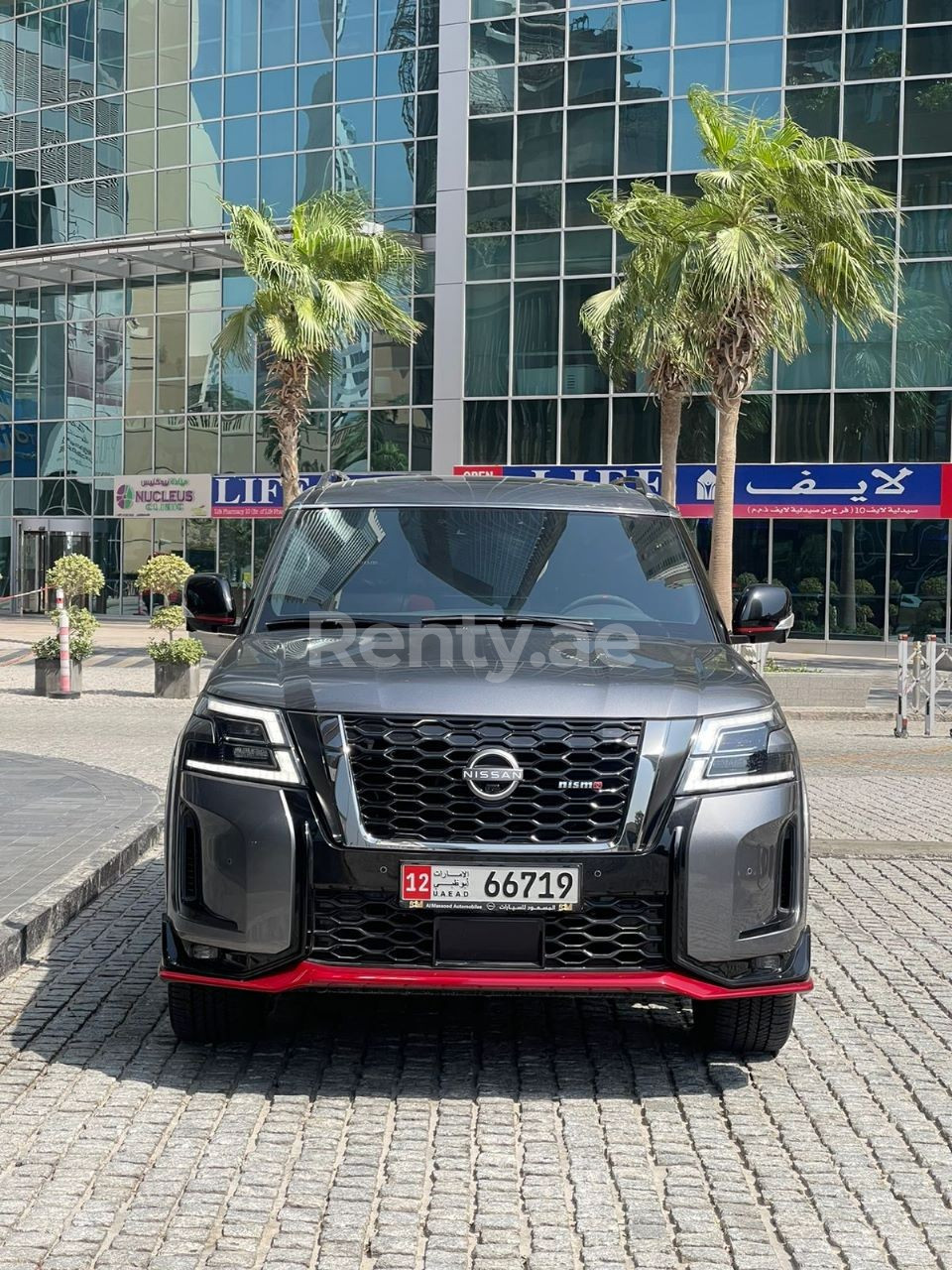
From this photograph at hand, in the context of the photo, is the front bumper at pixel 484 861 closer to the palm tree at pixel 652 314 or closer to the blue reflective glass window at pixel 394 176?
the palm tree at pixel 652 314

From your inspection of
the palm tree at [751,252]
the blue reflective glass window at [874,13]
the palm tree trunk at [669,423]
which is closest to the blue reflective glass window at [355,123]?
the blue reflective glass window at [874,13]

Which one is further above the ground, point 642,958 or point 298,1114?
point 642,958

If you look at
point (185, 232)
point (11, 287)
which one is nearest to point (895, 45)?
point (185, 232)

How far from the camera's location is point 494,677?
15.9ft

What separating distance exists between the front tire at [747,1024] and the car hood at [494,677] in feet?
3.14

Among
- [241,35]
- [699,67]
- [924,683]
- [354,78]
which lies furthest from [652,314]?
[241,35]

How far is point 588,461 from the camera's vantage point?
125 ft

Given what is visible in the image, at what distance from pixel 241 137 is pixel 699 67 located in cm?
1363

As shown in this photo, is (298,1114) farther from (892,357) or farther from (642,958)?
(892,357)

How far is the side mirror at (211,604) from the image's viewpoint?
6.38 meters

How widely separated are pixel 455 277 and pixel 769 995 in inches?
1423

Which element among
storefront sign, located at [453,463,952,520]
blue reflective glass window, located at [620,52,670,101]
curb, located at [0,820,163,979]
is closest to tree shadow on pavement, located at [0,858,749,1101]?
curb, located at [0,820,163,979]

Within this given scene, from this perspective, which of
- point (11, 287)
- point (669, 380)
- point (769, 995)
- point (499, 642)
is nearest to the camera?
point (769, 995)

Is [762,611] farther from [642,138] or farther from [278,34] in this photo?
[278,34]
